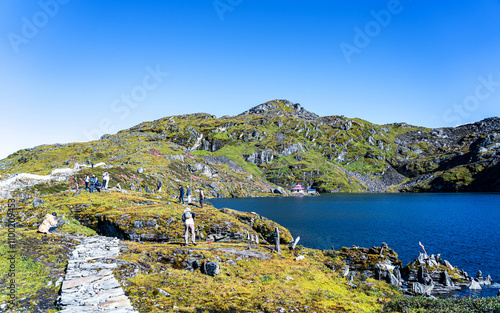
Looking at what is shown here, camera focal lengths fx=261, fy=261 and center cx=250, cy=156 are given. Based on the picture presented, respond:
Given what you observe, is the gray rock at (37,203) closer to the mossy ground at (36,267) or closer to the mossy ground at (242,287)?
the mossy ground at (36,267)

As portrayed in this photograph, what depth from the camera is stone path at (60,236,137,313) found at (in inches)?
450

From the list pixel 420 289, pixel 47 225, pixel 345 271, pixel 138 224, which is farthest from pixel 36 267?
pixel 420 289

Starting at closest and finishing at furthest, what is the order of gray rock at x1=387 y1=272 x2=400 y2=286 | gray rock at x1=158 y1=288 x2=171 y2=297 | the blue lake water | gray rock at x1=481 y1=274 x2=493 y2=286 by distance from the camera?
gray rock at x1=158 y1=288 x2=171 y2=297 → gray rock at x1=387 y1=272 x2=400 y2=286 → gray rock at x1=481 y1=274 x2=493 y2=286 → the blue lake water

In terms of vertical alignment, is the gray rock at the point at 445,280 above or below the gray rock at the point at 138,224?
below

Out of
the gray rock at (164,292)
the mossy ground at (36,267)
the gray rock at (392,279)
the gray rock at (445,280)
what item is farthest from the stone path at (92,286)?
the gray rock at (445,280)

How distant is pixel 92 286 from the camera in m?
13.1

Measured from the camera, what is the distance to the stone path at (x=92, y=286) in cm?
1142

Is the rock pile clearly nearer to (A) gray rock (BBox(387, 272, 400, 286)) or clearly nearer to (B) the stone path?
(A) gray rock (BBox(387, 272, 400, 286))

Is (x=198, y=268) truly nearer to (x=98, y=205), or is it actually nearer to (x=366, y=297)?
(x=366, y=297)

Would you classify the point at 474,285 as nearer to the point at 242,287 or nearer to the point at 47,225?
the point at 242,287

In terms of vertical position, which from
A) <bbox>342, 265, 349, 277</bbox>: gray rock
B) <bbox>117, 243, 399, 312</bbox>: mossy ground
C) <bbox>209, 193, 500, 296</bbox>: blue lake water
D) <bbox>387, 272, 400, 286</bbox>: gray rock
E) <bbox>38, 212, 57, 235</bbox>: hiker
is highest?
<bbox>38, 212, 57, 235</bbox>: hiker

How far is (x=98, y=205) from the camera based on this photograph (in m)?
34.9

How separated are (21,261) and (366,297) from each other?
22958 mm

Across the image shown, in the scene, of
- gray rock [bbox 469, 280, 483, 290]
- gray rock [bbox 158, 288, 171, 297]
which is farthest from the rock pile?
gray rock [bbox 158, 288, 171, 297]
